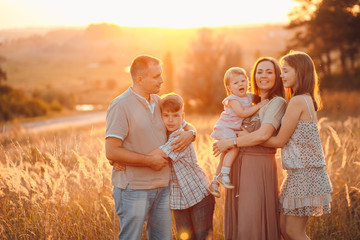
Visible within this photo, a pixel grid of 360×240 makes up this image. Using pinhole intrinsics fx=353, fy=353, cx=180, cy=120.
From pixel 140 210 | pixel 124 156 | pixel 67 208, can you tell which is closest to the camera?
pixel 124 156

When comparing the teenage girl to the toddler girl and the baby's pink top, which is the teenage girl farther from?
→ the baby's pink top

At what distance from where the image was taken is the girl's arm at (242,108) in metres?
3.65

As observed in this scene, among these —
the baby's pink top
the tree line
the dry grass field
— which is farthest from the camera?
the tree line

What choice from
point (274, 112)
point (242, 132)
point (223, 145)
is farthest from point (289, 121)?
point (223, 145)

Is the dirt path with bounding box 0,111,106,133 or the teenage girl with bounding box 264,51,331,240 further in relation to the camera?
the dirt path with bounding box 0,111,106,133

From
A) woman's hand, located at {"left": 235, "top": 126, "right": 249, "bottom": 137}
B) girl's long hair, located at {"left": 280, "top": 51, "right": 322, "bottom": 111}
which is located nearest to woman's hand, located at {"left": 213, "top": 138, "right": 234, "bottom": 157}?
woman's hand, located at {"left": 235, "top": 126, "right": 249, "bottom": 137}

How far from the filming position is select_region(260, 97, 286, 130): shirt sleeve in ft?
11.4

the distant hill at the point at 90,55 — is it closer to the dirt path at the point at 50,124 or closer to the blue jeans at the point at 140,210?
the dirt path at the point at 50,124

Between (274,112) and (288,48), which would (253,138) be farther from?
(288,48)

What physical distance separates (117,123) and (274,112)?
5.02 ft

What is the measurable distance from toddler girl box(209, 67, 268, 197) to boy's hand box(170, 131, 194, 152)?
1.52 feet

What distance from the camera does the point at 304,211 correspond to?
347 centimetres

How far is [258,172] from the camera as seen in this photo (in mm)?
3588

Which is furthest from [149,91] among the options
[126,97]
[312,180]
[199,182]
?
[312,180]
